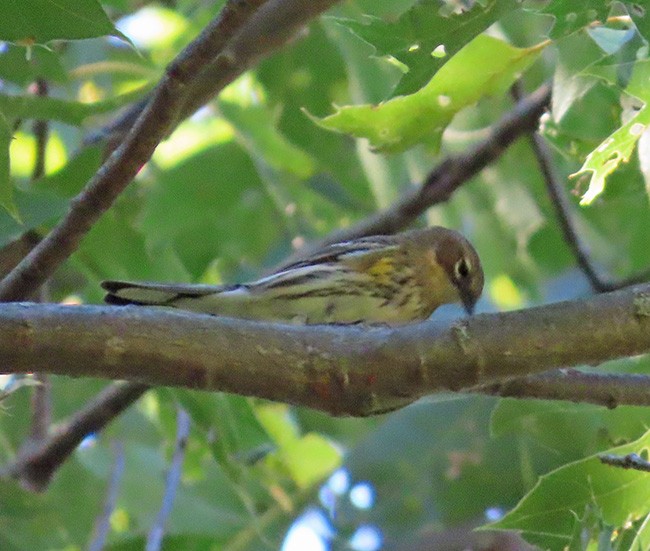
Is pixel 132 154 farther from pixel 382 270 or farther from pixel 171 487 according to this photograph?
pixel 382 270

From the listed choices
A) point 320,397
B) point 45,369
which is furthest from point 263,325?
point 45,369

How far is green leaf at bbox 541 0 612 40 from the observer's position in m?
3.00

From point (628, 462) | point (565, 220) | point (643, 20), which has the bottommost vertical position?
point (565, 220)

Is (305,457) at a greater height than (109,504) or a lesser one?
lesser

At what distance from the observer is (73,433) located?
467cm

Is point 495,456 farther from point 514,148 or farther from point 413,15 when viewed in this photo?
point 413,15

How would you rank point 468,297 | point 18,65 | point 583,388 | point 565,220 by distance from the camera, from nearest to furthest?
1. point 583,388
2. point 18,65
3. point 565,220
4. point 468,297

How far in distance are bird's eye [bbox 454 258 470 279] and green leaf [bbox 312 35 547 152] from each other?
197 centimetres

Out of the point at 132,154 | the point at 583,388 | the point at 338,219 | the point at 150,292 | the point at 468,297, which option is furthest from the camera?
the point at 338,219

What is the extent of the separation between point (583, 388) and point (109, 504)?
223 cm

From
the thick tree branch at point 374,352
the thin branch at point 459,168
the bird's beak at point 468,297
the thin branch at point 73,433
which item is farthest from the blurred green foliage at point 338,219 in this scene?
the bird's beak at point 468,297

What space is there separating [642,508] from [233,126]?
11.5ft

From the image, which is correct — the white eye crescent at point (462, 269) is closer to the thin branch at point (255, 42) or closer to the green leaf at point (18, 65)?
the thin branch at point (255, 42)

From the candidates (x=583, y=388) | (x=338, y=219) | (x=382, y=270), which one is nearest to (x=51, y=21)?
(x=583, y=388)
